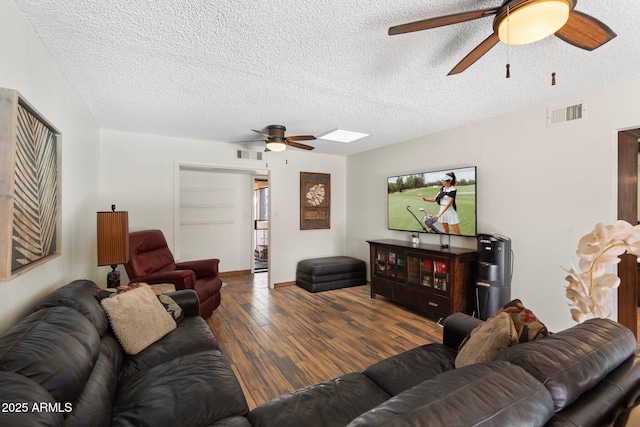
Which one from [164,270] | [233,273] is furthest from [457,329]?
[233,273]

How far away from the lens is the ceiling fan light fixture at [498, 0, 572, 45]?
120 centimetres

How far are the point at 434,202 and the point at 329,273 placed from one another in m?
2.04

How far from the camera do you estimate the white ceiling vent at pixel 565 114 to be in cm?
263

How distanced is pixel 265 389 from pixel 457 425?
1.79m

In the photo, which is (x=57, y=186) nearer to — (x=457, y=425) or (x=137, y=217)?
(x=137, y=217)

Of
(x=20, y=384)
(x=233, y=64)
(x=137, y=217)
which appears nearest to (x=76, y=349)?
(x=20, y=384)

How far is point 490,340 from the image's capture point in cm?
128

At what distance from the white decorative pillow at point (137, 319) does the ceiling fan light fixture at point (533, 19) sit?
270cm

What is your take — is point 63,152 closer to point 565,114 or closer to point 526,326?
point 526,326

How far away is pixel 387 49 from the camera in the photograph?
1894 mm

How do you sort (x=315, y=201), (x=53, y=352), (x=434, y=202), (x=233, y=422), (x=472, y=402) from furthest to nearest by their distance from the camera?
1. (x=315, y=201)
2. (x=434, y=202)
3. (x=233, y=422)
4. (x=53, y=352)
5. (x=472, y=402)

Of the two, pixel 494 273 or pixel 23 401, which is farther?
pixel 494 273

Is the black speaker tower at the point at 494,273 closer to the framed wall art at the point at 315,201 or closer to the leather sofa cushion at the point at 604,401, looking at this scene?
the leather sofa cushion at the point at 604,401

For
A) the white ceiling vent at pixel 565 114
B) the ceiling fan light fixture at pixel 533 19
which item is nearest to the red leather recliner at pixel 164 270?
the ceiling fan light fixture at pixel 533 19
